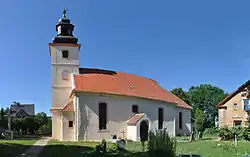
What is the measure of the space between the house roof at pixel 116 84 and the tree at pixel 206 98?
48.8 metres

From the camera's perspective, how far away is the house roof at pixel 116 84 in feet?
106

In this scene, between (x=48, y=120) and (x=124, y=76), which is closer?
(x=124, y=76)

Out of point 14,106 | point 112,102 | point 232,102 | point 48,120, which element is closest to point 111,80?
point 112,102

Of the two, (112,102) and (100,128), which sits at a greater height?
(112,102)

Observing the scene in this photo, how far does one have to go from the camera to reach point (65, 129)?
31656 mm

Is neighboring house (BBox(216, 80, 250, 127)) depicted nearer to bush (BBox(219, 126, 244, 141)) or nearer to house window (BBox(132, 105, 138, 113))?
bush (BBox(219, 126, 244, 141))

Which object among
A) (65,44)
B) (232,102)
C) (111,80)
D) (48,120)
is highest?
(65,44)

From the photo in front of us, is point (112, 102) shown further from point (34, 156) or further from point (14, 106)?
point (14, 106)

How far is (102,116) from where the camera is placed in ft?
106

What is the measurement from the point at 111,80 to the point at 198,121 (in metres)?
11.9

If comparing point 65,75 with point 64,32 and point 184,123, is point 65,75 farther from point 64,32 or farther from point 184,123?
point 184,123

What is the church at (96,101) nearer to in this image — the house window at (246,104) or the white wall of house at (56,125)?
the white wall of house at (56,125)

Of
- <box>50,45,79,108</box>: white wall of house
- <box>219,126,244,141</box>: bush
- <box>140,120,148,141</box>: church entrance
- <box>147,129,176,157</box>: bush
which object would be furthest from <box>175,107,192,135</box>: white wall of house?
<box>147,129,176,157</box>: bush

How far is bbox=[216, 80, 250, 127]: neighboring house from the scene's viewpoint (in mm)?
38688
